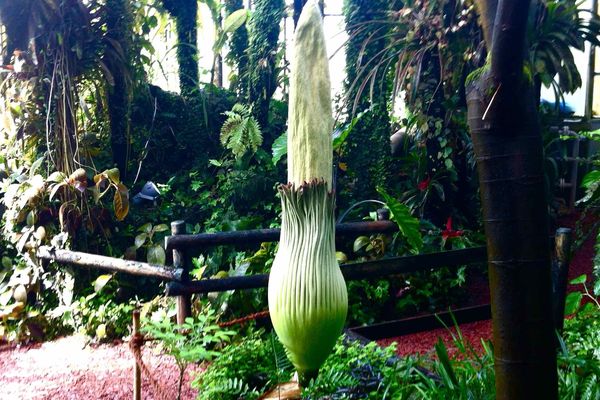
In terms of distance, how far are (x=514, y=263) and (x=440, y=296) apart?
3257 mm

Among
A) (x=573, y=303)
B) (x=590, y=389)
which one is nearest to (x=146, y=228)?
(x=573, y=303)

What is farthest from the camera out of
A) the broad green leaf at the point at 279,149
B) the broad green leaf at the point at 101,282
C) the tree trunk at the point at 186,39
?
the tree trunk at the point at 186,39

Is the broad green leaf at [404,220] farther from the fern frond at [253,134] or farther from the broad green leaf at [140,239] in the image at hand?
the fern frond at [253,134]

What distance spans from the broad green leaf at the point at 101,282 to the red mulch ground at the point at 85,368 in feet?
1.15

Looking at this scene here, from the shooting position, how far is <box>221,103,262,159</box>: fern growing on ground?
512 centimetres

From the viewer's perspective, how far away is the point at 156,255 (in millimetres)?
3941

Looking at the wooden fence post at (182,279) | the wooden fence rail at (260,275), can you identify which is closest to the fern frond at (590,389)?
the wooden fence rail at (260,275)

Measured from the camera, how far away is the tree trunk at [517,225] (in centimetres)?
61

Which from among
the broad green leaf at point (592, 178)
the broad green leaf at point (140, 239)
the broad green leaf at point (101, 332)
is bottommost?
the broad green leaf at point (101, 332)

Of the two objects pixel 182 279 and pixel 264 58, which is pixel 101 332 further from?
pixel 264 58

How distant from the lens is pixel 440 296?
3.73 m

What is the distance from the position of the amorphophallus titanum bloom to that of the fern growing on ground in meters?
4.60

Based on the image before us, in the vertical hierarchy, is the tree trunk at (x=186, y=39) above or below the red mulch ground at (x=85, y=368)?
above

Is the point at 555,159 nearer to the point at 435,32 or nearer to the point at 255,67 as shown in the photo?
the point at 435,32
